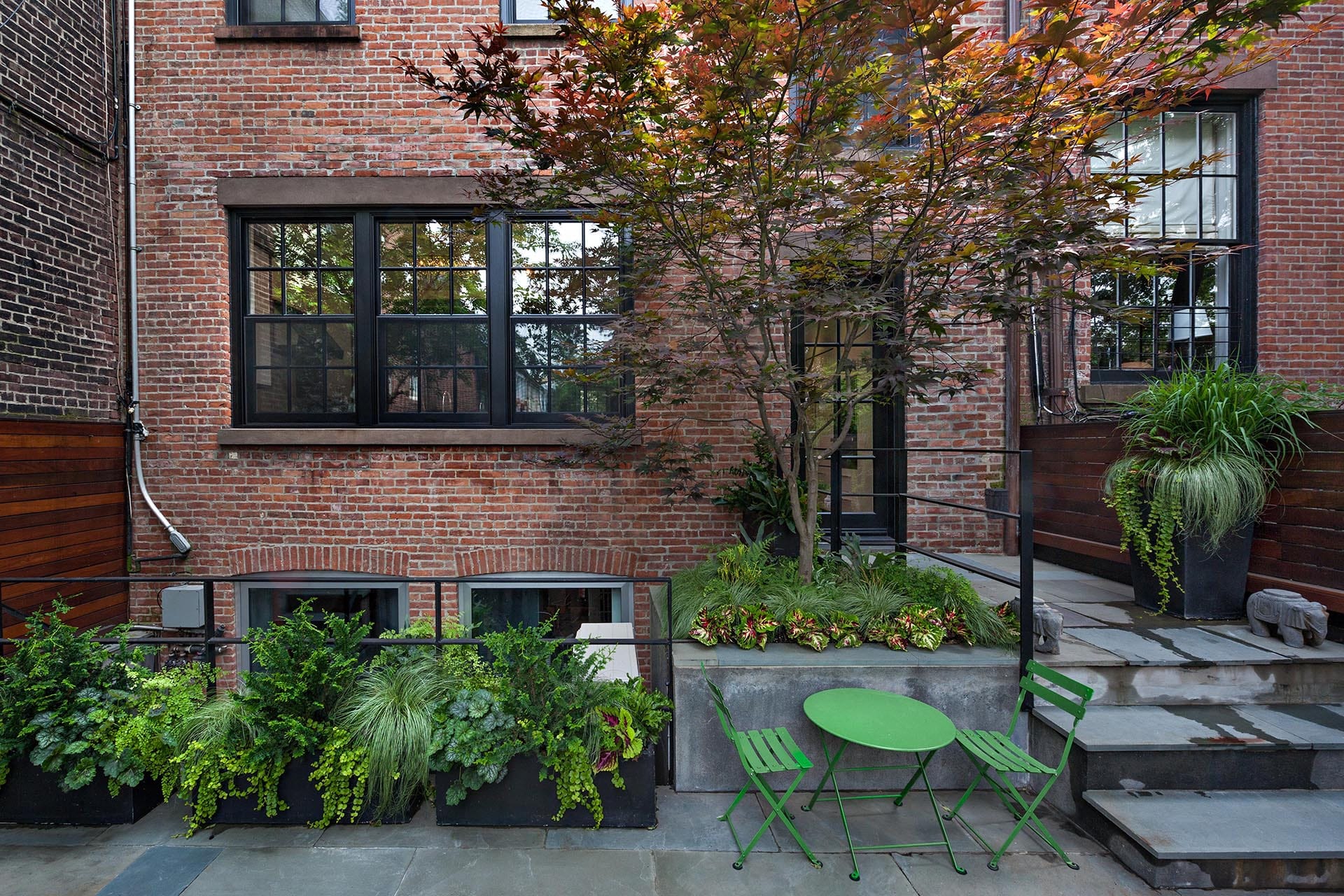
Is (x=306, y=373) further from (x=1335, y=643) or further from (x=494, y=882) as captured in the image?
(x=1335, y=643)

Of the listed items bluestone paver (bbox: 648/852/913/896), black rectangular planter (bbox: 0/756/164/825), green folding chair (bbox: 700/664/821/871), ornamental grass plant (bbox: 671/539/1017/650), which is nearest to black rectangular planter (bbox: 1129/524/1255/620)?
ornamental grass plant (bbox: 671/539/1017/650)

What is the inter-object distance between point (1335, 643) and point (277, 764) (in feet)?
20.3

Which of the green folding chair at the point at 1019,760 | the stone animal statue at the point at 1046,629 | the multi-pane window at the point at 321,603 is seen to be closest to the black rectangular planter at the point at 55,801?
the multi-pane window at the point at 321,603

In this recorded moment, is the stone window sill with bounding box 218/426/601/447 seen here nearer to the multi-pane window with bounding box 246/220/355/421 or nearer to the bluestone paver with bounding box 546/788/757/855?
the multi-pane window with bounding box 246/220/355/421

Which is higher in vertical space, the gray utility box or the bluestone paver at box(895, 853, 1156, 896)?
the gray utility box

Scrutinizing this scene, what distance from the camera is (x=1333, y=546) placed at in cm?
378

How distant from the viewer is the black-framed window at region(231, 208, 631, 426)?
5.62m

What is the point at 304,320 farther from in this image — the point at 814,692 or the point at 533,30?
the point at 814,692

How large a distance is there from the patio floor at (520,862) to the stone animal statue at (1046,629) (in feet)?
2.93

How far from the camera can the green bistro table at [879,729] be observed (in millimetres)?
2691

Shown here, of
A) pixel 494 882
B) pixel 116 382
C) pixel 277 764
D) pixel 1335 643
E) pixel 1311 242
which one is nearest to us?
pixel 494 882

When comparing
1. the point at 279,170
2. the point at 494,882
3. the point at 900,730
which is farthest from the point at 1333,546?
the point at 279,170

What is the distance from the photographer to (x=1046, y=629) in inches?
140

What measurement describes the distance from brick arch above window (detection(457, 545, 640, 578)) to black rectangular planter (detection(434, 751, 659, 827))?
2.44 m
